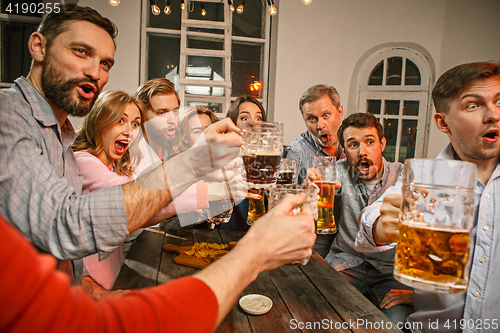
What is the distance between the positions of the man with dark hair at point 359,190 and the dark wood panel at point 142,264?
143 centimetres

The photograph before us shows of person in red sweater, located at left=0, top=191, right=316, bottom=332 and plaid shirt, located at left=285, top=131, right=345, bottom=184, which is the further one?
plaid shirt, located at left=285, top=131, right=345, bottom=184

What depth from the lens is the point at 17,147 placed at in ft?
2.89

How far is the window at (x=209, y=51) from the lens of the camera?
14.8 feet

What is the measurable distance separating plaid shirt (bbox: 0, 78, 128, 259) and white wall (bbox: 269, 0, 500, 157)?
399 centimetres

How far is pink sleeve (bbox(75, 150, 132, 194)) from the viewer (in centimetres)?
167

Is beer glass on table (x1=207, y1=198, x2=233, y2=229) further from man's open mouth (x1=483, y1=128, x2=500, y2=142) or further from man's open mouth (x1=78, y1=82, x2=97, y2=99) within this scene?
man's open mouth (x1=483, y1=128, x2=500, y2=142)

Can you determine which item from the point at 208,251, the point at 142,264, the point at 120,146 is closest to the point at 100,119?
the point at 120,146

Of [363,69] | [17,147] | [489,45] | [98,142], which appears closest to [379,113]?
[363,69]

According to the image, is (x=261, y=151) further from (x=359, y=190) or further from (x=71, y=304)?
(x=359, y=190)

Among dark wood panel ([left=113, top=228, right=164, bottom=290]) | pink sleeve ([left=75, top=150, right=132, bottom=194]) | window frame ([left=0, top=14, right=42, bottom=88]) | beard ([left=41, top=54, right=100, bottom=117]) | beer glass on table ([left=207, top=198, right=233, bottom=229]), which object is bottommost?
dark wood panel ([left=113, top=228, right=164, bottom=290])

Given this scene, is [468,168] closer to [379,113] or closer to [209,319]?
[209,319]

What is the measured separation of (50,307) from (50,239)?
0.59 m

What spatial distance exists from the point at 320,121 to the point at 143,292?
2795 mm

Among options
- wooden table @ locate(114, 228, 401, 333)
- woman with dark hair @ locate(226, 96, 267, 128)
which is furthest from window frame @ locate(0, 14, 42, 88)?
wooden table @ locate(114, 228, 401, 333)
